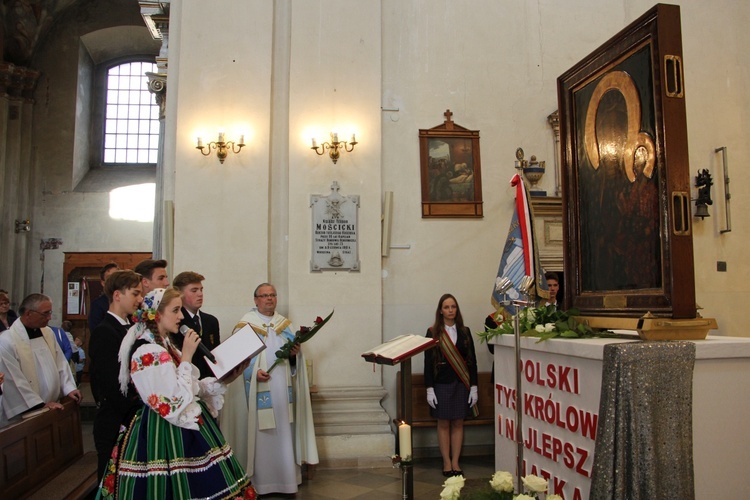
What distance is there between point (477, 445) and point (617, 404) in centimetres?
440

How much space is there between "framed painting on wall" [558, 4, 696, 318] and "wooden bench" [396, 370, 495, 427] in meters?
2.76

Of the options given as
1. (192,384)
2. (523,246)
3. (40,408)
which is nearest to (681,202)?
(523,246)

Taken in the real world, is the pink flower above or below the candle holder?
above

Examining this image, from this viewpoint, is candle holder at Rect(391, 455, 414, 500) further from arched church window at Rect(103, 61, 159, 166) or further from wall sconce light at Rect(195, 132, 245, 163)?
arched church window at Rect(103, 61, 159, 166)

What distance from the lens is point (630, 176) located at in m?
4.32

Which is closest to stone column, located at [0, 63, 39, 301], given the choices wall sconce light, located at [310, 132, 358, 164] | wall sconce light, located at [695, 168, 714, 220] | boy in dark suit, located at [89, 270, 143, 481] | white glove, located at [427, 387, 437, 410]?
wall sconce light, located at [310, 132, 358, 164]

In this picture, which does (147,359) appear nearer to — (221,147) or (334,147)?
(221,147)

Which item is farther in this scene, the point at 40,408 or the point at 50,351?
the point at 50,351

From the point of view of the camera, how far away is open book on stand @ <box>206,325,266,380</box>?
13.3 ft

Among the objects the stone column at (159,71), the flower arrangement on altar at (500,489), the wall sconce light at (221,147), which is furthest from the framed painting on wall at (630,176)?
the stone column at (159,71)

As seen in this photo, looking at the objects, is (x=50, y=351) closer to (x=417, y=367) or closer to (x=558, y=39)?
(x=417, y=367)

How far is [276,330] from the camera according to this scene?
20.7 feet

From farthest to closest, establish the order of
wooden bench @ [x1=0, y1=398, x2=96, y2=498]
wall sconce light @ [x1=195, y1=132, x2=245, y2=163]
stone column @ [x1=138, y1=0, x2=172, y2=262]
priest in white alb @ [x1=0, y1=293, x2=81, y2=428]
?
stone column @ [x1=138, y1=0, x2=172, y2=262] < wall sconce light @ [x1=195, y1=132, x2=245, y2=163] < priest in white alb @ [x1=0, y1=293, x2=81, y2=428] < wooden bench @ [x1=0, y1=398, x2=96, y2=498]

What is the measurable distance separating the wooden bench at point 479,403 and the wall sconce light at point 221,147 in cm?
309
